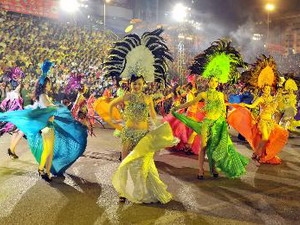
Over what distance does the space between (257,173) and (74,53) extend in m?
14.9

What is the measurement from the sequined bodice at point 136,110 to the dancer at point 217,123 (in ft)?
2.94

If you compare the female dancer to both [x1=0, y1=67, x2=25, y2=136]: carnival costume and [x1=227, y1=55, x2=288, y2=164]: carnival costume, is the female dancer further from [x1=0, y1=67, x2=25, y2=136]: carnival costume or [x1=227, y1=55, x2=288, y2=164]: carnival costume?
[x1=227, y1=55, x2=288, y2=164]: carnival costume

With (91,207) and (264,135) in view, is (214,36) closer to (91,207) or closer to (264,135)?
(264,135)

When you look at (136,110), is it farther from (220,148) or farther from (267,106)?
(267,106)

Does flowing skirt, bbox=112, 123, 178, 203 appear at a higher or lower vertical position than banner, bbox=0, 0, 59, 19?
lower

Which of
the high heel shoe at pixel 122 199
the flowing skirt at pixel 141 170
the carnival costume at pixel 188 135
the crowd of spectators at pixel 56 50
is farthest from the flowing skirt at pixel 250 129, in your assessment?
the crowd of spectators at pixel 56 50

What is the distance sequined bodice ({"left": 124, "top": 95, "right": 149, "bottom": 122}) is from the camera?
17.9 ft

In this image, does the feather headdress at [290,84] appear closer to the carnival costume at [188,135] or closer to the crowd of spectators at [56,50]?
the carnival costume at [188,135]

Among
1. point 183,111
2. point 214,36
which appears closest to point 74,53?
point 183,111

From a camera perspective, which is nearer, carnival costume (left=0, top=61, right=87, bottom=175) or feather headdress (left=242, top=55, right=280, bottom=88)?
carnival costume (left=0, top=61, right=87, bottom=175)

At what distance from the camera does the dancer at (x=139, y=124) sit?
16.4 ft

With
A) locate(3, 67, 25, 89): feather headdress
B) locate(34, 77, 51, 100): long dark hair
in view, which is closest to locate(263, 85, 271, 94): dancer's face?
locate(34, 77, 51, 100): long dark hair

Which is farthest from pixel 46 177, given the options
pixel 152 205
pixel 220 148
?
pixel 220 148

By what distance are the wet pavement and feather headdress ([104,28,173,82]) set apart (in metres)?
1.78
